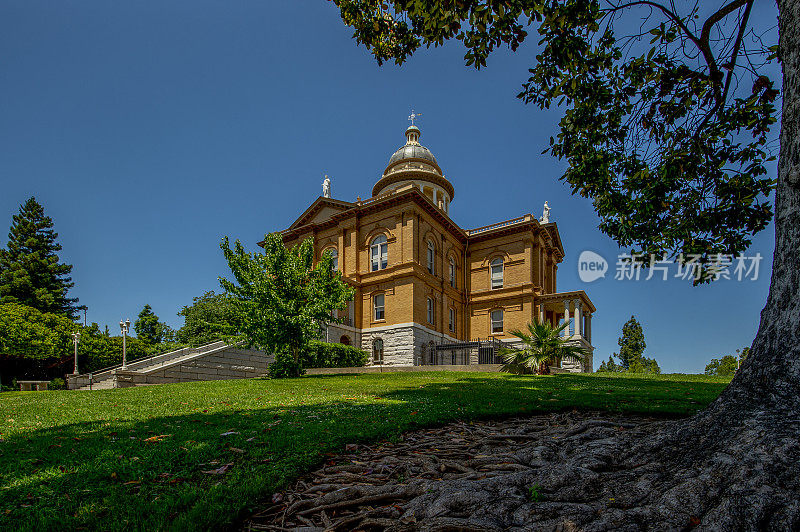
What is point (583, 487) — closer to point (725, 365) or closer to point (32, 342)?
point (32, 342)

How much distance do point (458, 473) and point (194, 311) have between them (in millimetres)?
48091

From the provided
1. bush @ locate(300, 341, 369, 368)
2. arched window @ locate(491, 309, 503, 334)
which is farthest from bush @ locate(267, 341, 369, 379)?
arched window @ locate(491, 309, 503, 334)

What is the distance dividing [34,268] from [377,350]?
39.4 m

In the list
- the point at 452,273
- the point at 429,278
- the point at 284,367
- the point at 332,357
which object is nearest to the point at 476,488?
the point at 284,367

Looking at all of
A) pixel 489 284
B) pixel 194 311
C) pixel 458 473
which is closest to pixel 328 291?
pixel 458 473

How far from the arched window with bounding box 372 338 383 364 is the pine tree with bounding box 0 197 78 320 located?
34.9m

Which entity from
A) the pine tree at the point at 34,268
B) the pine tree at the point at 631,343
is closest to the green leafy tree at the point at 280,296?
the pine tree at the point at 34,268

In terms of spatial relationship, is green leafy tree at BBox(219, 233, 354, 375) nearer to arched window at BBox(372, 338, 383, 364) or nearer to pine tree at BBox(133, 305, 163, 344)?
arched window at BBox(372, 338, 383, 364)

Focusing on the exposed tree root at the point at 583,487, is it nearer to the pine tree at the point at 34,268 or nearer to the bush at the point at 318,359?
the bush at the point at 318,359

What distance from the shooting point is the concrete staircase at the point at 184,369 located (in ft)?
70.8

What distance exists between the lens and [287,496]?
3.79 m

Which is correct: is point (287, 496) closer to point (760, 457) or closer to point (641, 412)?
point (760, 457)

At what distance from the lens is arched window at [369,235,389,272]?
31630 mm

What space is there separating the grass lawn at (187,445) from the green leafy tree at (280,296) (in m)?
7.76
